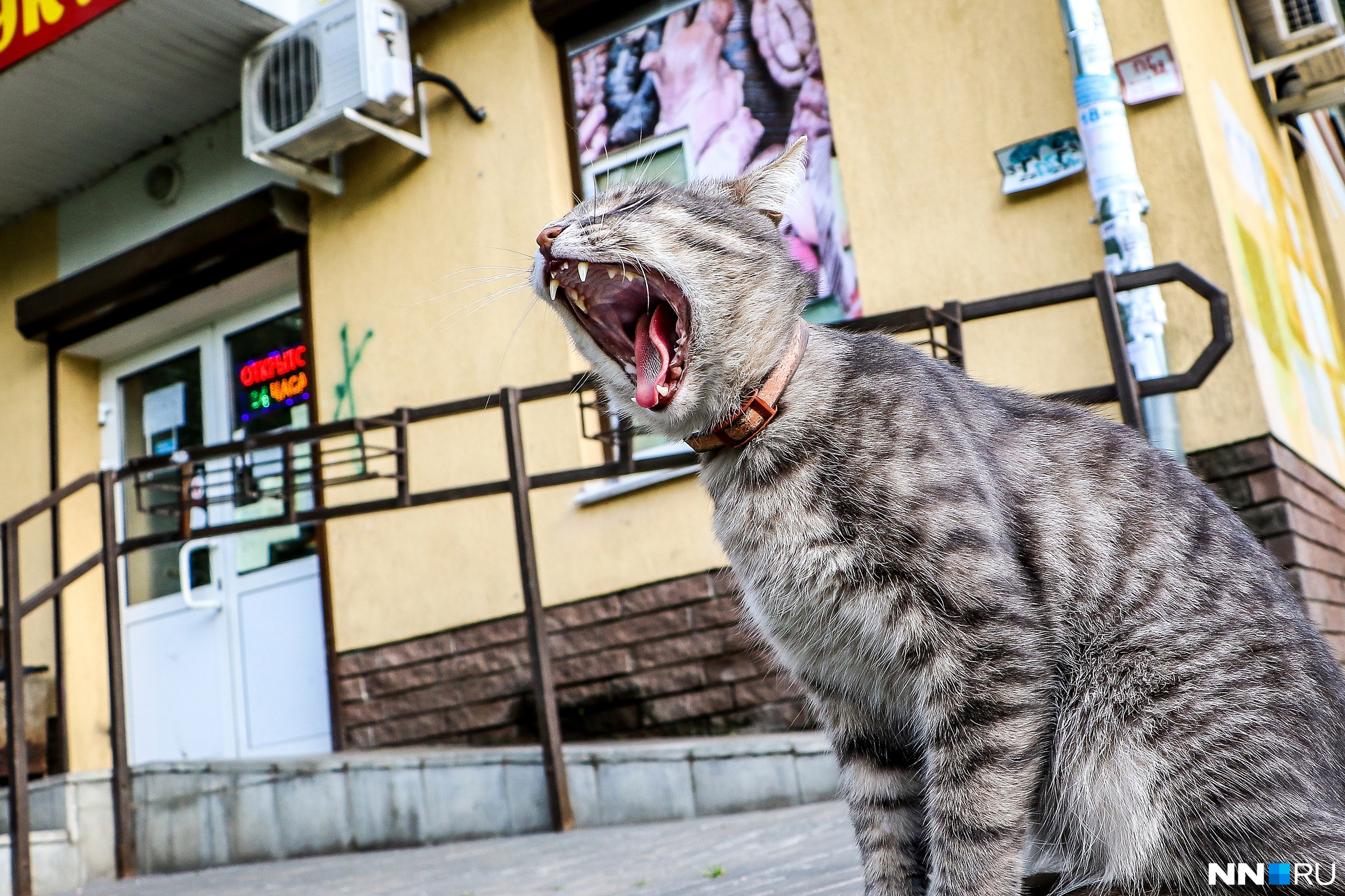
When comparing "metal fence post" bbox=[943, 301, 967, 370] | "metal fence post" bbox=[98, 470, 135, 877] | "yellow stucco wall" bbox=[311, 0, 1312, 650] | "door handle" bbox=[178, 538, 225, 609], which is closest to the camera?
"metal fence post" bbox=[943, 301, 967, 370]

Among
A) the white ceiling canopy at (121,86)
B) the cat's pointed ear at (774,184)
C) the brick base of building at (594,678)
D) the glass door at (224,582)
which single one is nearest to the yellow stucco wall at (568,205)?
the brick base of building at (594,678)

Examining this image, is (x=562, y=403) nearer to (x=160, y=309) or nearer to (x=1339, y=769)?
(x=160, y=309)

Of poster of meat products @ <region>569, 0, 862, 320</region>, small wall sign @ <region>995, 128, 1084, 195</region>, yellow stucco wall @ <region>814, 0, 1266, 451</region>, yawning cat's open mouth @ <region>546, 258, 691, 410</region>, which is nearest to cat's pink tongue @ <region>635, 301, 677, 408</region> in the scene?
yawning cat's open mouth @ <region>546, 258, 691, 410</region>

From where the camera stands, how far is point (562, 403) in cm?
595

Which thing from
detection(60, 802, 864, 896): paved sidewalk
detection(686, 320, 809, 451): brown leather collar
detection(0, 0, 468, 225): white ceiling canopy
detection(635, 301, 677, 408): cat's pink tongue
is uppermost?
detection(0, 0, 468, 225): white ceiling canopy

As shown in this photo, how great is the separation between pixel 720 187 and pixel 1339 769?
1.64 meters

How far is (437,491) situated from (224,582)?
3.05 meters

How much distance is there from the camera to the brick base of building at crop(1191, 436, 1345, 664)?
423 cm

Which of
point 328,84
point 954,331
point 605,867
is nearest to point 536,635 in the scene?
point 605,867

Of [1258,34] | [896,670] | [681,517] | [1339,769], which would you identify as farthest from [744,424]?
[1258,34]

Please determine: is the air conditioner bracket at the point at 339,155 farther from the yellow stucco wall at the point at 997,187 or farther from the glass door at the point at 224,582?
the yellow stucco wall at the point at 997,187

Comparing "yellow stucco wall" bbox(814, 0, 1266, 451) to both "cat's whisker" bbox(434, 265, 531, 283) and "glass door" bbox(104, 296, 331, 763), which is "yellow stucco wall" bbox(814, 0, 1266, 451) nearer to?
"cat's whisker" bbox(434, 265, 531, 283)

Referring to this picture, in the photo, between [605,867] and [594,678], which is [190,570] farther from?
[605,867]

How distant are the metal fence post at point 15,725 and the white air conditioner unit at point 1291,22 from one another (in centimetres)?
703
